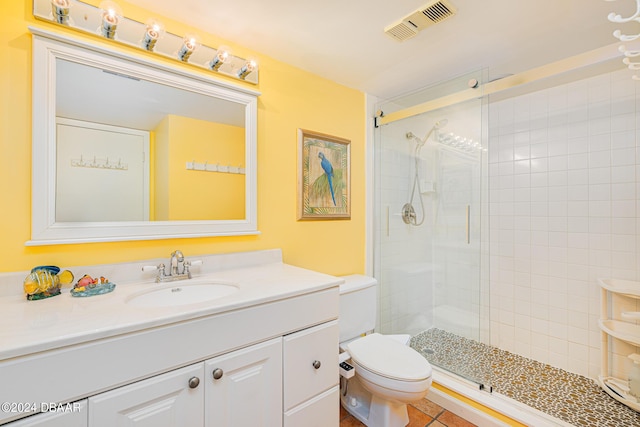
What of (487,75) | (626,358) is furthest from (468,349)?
(487,75)

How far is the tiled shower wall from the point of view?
6.11 feet

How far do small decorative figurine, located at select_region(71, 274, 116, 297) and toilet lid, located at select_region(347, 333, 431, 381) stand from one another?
1260 millimetres

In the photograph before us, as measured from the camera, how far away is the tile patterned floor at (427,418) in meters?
1.61

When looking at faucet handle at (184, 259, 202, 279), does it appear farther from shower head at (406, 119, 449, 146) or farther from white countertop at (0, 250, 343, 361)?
shower head at (406, 119, 449, 146)

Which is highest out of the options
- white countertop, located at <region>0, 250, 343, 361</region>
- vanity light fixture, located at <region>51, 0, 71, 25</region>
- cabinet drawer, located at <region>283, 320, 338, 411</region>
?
vanity light fixture, located at <region>51, 0, 71, 25</region>

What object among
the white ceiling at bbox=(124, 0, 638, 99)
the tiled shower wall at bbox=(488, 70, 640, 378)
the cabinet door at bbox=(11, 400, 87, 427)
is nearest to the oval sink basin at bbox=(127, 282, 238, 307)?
the cabinet door at bbox=(11, 400, 87, 427)

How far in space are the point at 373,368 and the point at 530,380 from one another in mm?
1360

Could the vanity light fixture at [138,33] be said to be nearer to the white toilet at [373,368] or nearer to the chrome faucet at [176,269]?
the chrome faucet at [176,269]

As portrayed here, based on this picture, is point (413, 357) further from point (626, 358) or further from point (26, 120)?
point (26, 120)

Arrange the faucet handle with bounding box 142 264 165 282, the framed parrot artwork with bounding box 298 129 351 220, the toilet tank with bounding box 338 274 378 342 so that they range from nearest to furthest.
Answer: the faucet handle with bounding box 142 264 165 282, the toilet tank with bounding box 338 274 378 342, the framed parrot artwork with bounding box 298 129 351 220

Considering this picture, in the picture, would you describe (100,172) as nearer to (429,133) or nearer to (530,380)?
(429,133)

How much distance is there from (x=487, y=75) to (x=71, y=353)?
2.44m

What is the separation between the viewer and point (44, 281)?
102cm

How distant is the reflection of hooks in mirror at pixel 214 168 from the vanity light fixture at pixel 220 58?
52 centimetres
